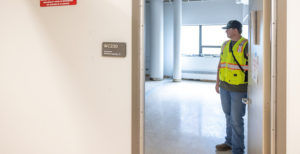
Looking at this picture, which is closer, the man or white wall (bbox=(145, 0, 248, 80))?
the man

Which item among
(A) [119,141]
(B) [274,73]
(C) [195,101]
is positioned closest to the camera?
(B) [274,73]

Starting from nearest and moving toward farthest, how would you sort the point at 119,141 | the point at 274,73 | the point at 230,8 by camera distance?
the point at 274,73 < the point at 119,141 < the point at 230,8

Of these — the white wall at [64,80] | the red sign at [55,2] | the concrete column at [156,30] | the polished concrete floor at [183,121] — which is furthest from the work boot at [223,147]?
A: the concrete column at [156,30]

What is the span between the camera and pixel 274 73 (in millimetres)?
1310

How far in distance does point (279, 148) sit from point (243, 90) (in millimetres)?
1291


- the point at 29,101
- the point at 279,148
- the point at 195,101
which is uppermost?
the point at 29,101

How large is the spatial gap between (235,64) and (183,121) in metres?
1.83

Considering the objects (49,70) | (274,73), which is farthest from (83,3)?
(274,73)

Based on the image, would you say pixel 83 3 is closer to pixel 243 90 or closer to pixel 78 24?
pixel 78 24

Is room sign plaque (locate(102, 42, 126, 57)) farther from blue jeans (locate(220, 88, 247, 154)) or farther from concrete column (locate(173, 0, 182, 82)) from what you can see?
concrete column (locate(173, 0, 182, 82))
